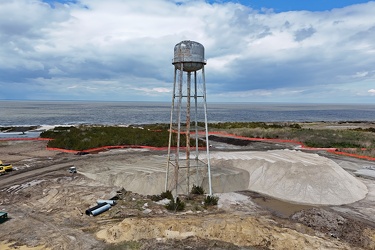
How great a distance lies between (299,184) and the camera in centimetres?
2295

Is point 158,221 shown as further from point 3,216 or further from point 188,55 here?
point 188,55

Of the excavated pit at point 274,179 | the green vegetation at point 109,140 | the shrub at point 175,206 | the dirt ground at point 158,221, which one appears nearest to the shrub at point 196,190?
the dirt ground at point 158,221

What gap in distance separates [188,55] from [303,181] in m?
12.9

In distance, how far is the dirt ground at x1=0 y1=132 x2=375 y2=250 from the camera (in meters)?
14.9

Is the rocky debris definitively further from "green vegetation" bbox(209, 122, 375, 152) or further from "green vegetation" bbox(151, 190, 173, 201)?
"green vegetation" bbox(209, 122, 375, 152)

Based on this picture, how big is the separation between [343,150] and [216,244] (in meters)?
33.8

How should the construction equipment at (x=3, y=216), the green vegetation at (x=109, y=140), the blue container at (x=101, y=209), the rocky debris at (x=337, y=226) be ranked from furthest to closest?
the green vegetation at (x=109, y=140)
the blue container at (x=101, y=209)
the construction equipment at (x=3, y=216)
the rocky debris at (x=337, y=226)

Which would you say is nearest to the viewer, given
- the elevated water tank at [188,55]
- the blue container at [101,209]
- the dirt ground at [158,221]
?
the dirt ground at [158,221]

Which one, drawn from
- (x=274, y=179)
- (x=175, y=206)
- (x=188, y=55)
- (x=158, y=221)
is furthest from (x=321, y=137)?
(x=158, y=221)

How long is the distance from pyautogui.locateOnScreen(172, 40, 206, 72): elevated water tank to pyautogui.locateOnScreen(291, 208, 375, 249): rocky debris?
454 inches

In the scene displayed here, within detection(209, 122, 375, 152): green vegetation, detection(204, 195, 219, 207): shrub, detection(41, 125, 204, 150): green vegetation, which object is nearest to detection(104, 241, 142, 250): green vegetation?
detection(204, 195, 219, 207): shrub

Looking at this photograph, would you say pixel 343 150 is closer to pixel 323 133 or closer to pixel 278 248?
pixel 323 133

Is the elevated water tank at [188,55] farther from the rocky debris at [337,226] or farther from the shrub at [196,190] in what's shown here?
the rocky debris at [337,226]

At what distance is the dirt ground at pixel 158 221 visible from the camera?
587 inches
